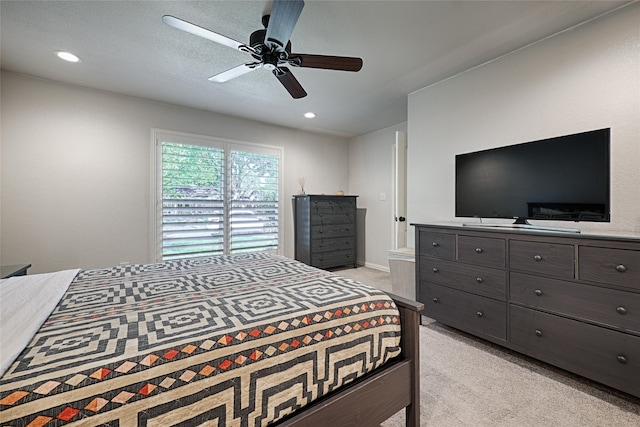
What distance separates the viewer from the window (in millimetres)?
3760

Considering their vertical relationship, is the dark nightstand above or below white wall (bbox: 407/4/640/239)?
below

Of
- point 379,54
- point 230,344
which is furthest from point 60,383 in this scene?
point 379,54

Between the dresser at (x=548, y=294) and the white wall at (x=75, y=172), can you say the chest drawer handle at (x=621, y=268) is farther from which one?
the white wall at (x=75, y=172)

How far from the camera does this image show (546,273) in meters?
1.89

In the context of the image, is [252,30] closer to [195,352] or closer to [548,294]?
[195,352]

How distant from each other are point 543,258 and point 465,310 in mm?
755

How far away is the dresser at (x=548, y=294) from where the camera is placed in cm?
159

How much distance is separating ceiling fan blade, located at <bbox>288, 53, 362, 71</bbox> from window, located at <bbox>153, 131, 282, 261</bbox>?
8.40 feet

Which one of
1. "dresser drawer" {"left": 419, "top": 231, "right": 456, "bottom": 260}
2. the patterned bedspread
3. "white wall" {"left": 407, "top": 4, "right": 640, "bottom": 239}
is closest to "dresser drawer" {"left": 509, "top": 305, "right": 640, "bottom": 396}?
"dresser drawer" {"left": 419, "top": 231, "right": 456, "bottom": 260}

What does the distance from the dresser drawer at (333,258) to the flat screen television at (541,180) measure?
258 centimetres

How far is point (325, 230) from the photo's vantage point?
15.7 feet

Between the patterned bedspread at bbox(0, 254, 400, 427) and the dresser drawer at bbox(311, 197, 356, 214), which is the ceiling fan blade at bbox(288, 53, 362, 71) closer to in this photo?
the patterned bedspread at bbox(0, 254, 400, 427)

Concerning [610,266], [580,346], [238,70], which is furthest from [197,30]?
[580,346]

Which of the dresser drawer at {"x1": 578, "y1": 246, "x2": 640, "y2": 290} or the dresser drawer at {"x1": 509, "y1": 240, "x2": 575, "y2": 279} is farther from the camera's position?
the dresser drawer at {"x1": 509, "y1": 240, "x2": 575, "y2": 279}
